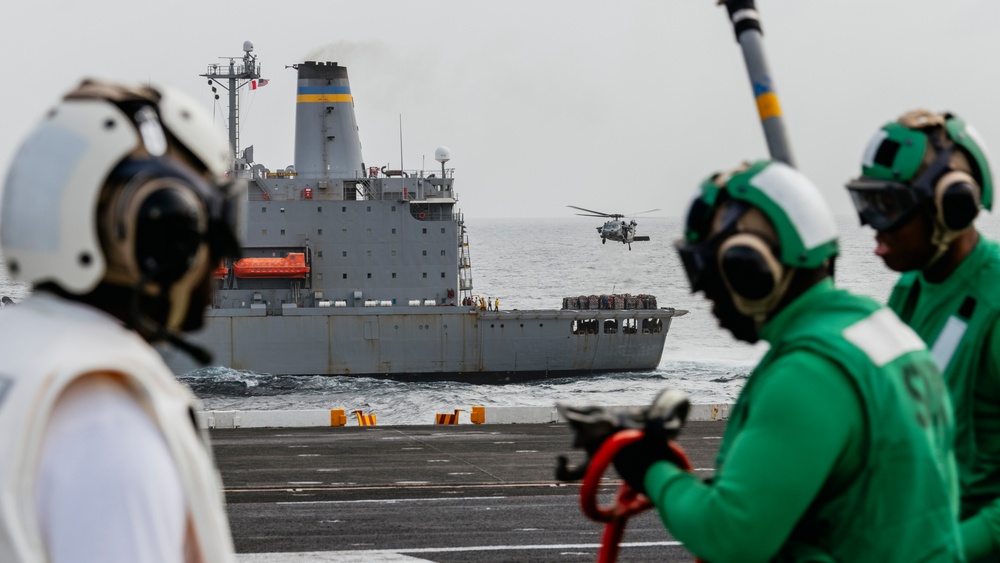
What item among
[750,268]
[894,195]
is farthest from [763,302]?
[894,195]

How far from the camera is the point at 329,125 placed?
6147 cm

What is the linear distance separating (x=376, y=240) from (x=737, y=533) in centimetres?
5531

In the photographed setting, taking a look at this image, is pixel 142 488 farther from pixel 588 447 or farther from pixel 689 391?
pixel 689 391

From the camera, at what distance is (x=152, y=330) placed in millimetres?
2352

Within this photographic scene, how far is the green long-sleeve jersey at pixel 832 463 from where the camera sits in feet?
9.84

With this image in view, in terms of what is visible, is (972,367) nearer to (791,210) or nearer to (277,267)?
(791,210)

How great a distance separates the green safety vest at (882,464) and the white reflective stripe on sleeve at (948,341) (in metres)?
1.06

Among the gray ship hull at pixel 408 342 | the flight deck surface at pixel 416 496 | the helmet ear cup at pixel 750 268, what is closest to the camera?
the helmet ear cup at pixel 750 268

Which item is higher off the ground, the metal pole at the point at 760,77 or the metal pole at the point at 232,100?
the metal pole at the point at 232,100

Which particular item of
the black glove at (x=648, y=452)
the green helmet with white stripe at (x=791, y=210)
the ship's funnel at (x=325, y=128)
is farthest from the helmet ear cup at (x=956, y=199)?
the ship's funnel at (x=325, y=128)

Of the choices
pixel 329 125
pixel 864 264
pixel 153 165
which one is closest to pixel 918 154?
pixel 153 165

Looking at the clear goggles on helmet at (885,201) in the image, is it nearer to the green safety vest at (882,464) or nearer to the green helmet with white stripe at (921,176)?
the green helmet with white stripe at (921,176)

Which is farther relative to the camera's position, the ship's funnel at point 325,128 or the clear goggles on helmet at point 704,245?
the ship's funnel at point 325,128

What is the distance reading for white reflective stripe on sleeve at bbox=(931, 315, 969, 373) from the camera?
4.29m
